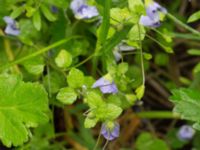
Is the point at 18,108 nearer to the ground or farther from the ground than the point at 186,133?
farther from the ground

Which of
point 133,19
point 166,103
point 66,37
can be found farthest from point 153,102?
point 133,19

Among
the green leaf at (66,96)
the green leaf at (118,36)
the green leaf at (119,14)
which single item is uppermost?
the green leaf at (119,14)

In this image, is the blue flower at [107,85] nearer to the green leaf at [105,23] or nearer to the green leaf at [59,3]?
the green leaf at [105,23]

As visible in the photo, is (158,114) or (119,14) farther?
(158,114)

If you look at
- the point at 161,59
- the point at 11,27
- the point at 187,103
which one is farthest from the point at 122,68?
the point at 161,59

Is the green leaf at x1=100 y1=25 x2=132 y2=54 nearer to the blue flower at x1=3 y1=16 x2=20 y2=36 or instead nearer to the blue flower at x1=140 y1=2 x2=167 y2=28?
the blue flower at x1=140 y1=2 x2=167 y2=28

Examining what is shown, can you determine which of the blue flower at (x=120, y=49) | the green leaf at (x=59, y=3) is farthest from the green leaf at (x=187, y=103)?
the green leaf at (x=59, y=3)

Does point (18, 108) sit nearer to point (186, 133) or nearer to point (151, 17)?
point (151, 17)
